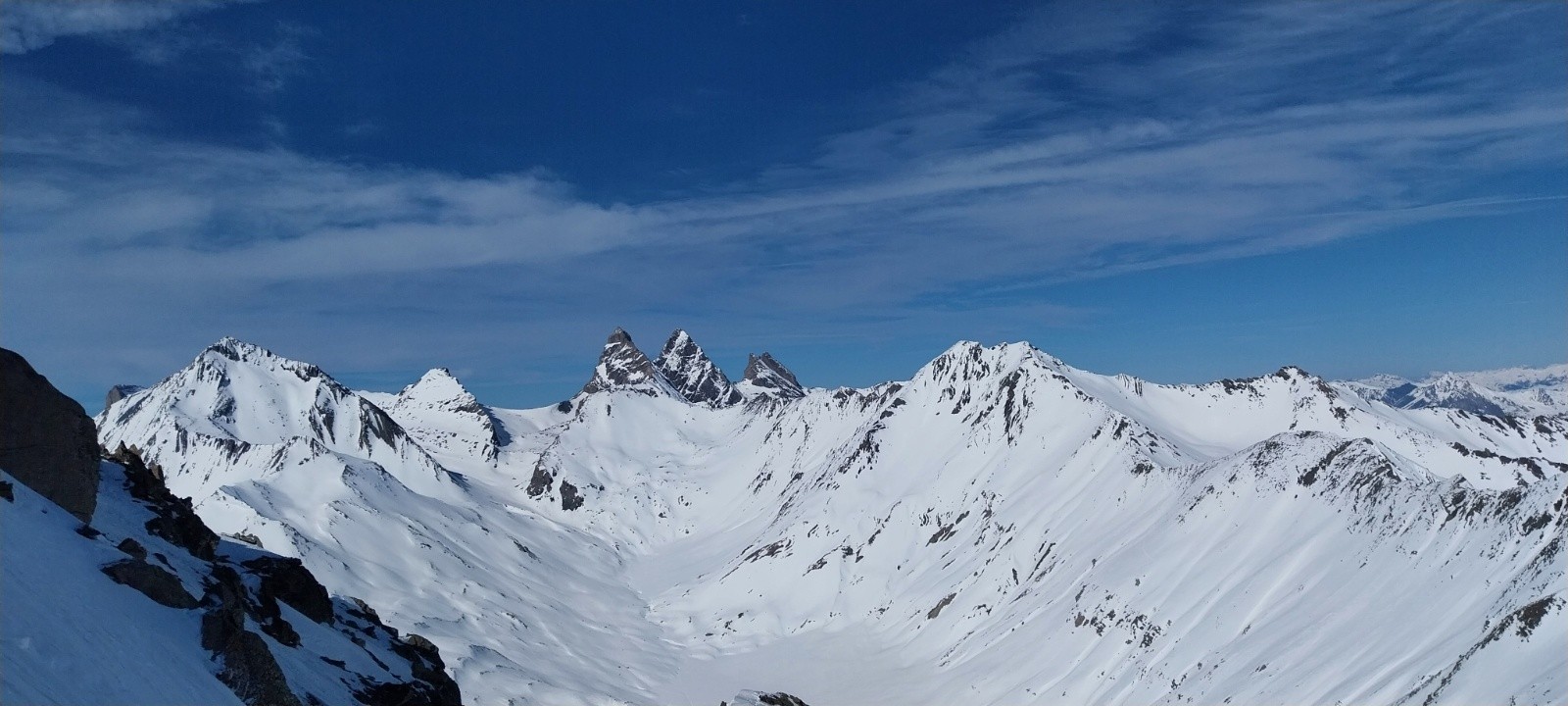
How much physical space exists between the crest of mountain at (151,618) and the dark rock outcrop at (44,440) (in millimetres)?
136

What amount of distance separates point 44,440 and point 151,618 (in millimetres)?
14622

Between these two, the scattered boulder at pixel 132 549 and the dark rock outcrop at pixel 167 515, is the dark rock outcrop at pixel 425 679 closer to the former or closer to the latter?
the dark rock outcrop at pixel 167 515

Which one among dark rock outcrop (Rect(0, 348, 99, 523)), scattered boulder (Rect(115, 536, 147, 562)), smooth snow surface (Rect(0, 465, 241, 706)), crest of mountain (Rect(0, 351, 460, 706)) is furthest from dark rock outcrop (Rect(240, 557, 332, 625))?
smooth snow surface (Rect(0, 465, 241, 706))

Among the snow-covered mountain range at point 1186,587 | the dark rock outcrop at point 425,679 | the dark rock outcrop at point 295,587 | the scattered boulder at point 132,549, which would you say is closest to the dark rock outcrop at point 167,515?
the dark rock outcrop at point 295,587

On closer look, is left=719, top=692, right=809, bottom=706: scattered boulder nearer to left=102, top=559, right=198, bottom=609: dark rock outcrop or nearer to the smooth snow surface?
the smooth snow surface

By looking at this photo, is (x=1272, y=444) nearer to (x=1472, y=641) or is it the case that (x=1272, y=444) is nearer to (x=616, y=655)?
(x=1472, y=641)

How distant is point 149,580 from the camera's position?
106 feet

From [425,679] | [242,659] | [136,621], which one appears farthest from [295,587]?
[136,621]

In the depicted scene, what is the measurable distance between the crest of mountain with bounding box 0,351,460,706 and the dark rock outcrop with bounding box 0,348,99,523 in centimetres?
14

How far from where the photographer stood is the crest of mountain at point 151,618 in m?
24.7

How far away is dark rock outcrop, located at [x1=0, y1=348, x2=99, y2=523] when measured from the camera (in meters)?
37.3

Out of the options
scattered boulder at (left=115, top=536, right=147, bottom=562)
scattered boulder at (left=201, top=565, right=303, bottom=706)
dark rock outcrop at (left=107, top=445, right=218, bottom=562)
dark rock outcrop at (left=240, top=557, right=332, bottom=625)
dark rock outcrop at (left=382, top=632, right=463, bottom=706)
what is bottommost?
dark rock outcrop at (left=382, top=632, right=463, bottom=706)

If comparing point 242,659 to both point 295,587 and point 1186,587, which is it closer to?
point 295,587

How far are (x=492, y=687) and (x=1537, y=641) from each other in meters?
135
